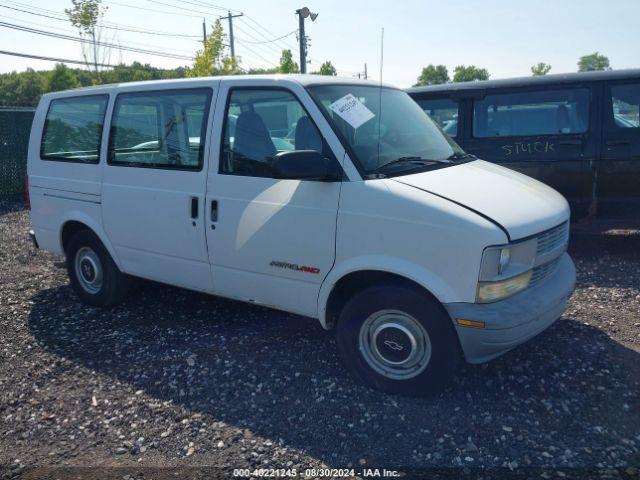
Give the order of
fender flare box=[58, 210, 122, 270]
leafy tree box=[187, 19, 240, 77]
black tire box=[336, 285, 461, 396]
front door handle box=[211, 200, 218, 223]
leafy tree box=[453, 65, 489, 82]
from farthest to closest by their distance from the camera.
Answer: leafy tree box=[453, 65, 489, 82], leafy tree box=[187, 19, 240, 77], fender flare box=[58, 210, 122, 270], front door handle box=[211, 200, 218, 223], black tire box=[336, 285, 461, 396]

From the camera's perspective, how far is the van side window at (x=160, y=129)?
4.23 m

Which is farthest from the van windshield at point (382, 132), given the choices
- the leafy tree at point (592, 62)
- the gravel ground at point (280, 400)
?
the leafy tree at point (592, 62)

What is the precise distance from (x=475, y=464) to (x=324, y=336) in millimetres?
1823

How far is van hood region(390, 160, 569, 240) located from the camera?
3244 mm

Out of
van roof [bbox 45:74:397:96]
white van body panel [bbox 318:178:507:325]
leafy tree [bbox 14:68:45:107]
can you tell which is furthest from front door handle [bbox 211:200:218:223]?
leafy tree [bbox 14:68:45:107]

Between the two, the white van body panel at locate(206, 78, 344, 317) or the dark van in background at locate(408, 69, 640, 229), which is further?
the dark van in background at locate(408, 69, 640, 229)

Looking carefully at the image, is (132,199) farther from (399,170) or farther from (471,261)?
(471,261)

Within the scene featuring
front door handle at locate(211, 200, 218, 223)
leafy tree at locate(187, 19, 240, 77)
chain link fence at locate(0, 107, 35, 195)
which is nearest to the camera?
front door handle at locate(211, 200, 218, 223)

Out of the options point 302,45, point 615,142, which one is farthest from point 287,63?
point 615,142

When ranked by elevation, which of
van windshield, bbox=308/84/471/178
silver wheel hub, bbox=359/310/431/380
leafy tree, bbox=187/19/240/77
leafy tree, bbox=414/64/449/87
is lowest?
silver wheel hub, bbox=359/310/431/380

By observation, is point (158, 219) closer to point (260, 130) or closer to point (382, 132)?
point (260, 130)

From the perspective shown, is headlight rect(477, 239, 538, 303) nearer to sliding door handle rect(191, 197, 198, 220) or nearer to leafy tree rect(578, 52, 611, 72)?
sliding door handle rect(191, 197, 198, 220)

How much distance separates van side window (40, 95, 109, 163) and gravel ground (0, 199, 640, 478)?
1534 millimetres

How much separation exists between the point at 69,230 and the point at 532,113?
525 cm
